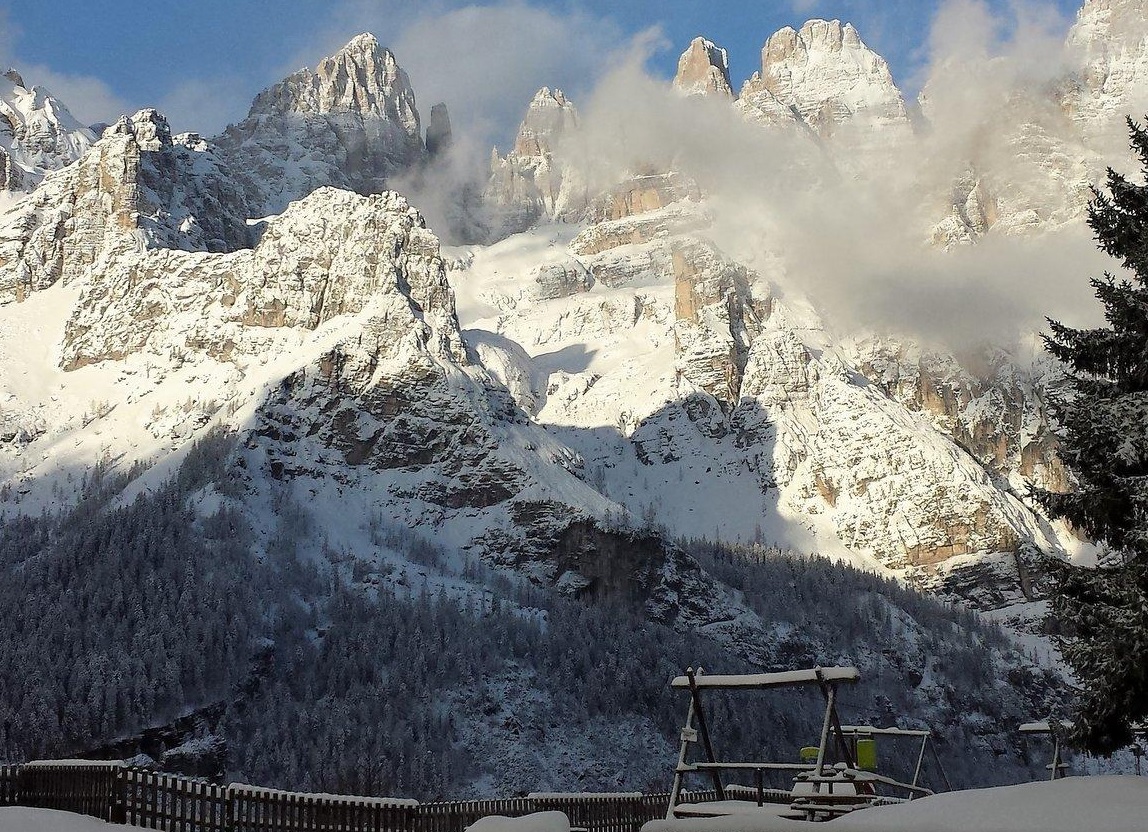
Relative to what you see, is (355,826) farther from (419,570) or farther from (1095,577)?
(419,570)

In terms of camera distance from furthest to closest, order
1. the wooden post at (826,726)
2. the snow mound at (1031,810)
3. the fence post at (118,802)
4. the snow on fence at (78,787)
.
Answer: the snow on fence at (78,787), the fence post at (118,802), the wooden post at (826,726), the snow mound at (1031,810)

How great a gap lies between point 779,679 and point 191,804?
466 inches

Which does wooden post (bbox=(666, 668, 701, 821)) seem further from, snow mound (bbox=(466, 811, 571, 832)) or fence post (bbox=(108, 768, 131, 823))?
fence post (bbox=(108, 768, 131, 823))

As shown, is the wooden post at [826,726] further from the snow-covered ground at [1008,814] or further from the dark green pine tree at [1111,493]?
the snow-covered ground at [1008,814]

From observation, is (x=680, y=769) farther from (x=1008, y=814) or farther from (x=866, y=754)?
(x=866, y=754)

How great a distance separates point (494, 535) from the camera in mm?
194875

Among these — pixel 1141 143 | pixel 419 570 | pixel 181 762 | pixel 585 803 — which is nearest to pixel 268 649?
pixel 181 762

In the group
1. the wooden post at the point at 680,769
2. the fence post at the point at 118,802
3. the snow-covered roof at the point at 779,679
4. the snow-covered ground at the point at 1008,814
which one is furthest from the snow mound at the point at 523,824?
the fence post at the point at 118,802

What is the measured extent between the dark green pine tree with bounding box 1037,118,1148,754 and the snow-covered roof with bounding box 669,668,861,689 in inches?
131

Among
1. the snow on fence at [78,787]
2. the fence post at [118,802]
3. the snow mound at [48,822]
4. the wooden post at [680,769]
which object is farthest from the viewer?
the snow on fence at [78,787]

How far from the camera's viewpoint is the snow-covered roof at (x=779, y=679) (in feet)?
55.7

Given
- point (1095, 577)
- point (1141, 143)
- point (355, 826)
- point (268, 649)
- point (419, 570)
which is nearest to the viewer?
point (1095, 577)

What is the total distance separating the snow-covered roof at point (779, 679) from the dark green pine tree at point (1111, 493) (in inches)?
131

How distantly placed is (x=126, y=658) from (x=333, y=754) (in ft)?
78.3
